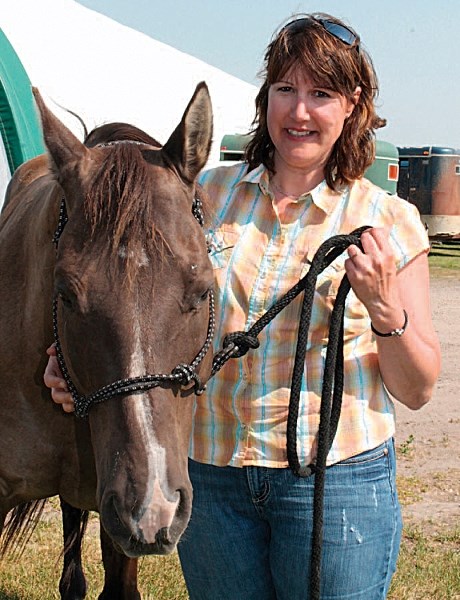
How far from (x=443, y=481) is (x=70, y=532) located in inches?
96.4

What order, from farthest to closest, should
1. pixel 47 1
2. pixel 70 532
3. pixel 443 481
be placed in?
pixel 47 1 < pixel 443 481 < pixel 70 532

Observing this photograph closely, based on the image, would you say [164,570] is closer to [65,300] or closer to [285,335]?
[285,335]

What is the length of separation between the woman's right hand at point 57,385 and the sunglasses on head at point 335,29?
1.08m

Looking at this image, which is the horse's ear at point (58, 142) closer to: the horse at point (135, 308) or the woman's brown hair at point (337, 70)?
the horse at point (135, 308)

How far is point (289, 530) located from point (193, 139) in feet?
3.34

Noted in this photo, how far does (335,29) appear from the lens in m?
2.27

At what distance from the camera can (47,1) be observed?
828cm

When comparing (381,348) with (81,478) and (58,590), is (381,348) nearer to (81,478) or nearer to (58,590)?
(81,478)

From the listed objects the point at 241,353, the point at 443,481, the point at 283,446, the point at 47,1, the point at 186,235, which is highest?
the point at 47,1

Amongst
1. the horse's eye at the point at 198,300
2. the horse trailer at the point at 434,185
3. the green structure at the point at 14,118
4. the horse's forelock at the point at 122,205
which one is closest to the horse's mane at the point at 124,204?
the horse's forelock at the point at 122,205

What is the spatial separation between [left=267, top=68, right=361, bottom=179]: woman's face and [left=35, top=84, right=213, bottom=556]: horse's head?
24cm

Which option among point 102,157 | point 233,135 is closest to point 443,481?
point 102,157

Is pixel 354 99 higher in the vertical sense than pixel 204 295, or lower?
higher

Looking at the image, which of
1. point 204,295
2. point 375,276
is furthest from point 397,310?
point 204,295
